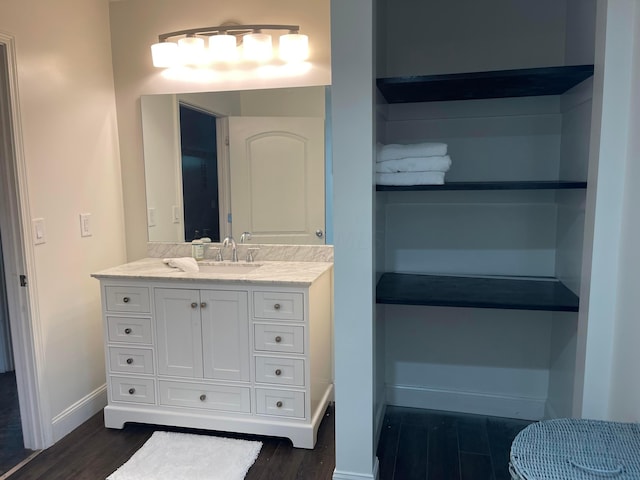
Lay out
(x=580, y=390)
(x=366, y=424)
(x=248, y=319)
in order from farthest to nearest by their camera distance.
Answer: (x=248, y=319) → (x=366, y=424) → (x=580, y=390)

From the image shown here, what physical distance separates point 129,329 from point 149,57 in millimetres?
1574

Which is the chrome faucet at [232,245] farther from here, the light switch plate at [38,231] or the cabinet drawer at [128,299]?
the light switch plate at [38,231]

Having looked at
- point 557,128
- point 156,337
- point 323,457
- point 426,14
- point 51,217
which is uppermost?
point 426,14

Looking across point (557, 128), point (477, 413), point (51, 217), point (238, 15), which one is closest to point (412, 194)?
point (557, 128)

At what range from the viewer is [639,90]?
1.43 meters

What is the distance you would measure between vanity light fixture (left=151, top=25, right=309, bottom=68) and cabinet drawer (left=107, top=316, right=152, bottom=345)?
1443 mm

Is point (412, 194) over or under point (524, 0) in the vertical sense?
under

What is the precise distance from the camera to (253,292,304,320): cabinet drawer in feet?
7.11

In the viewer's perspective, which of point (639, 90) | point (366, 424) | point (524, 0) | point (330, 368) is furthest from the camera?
point (330, 368)

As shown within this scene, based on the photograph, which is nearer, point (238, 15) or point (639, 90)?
point (639, 90)

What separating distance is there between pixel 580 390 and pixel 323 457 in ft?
3.82

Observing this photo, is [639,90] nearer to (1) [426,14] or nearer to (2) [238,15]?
(1) [426,14]

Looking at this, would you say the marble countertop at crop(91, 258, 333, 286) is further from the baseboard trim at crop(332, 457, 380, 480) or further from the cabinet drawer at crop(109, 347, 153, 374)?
the baseboard trim at crop(332, 457, 380, 480)

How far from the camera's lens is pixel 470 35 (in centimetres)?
216
